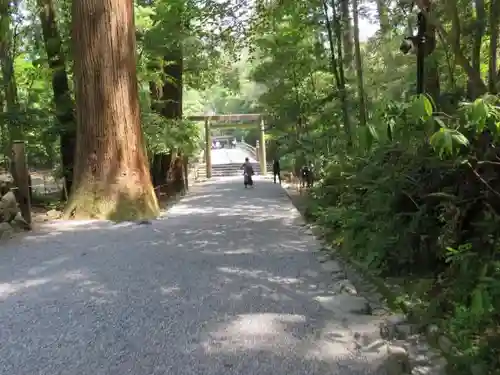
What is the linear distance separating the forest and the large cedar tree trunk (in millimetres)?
28

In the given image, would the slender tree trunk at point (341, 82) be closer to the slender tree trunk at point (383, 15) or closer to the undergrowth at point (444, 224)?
the slender tree trunk at point (383, 15)

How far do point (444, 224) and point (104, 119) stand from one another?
8.05 metres

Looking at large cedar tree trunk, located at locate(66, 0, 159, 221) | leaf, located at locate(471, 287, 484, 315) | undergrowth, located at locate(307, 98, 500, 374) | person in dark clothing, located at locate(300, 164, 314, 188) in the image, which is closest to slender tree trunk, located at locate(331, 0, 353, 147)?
person in dark clothing, located at locate(300, 164, 314, 188)

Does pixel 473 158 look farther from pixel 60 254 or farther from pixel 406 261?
pixel 60 254

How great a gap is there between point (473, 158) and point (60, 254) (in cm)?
547

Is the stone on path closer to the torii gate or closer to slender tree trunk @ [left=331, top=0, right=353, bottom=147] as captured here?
slender tree trunk @ [left=331, top=0, right=353, bottom=147]

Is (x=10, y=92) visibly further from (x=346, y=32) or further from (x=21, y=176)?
(x=346, y=32)

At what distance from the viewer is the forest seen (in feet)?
11.9

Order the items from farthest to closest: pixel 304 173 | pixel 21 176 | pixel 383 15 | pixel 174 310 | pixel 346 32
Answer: pixel 304 173 → pixel 346 32 → pixel 383 15 → pixel 21 176 → pixel 174 310

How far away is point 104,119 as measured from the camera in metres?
11.1

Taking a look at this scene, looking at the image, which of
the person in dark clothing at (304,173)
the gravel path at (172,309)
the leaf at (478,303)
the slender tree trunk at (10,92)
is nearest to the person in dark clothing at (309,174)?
the person in dark clothing at (304,173)

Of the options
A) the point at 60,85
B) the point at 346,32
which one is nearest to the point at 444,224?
the point at 346,32

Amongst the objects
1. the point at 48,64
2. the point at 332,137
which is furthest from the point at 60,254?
the point at 48,64

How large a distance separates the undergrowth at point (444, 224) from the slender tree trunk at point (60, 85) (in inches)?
423
